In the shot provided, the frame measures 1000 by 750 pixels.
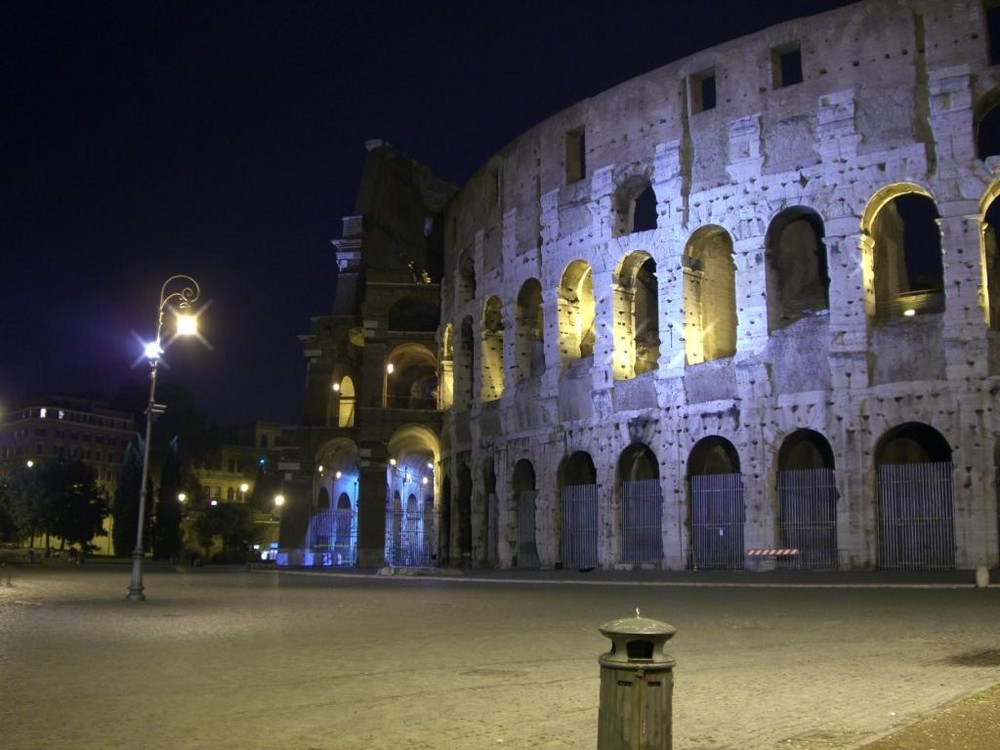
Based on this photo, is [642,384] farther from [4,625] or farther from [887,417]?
[4,625]

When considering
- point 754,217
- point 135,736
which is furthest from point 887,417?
point 135,736

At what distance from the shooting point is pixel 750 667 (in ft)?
25.6

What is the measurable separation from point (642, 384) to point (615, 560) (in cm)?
475

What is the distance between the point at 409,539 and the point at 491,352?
9242mm

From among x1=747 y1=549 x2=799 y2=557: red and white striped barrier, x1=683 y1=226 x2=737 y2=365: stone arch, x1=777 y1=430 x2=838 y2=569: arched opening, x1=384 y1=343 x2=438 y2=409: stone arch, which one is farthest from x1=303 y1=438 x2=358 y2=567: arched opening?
x1=777 y1=430 x2=838 y2=569: arched opening

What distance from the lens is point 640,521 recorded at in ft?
86.9

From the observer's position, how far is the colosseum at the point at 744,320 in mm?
21562

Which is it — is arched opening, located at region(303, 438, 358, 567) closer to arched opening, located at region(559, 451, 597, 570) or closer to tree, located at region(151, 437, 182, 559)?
arched opening, located at region(559, 451, 597, 570)

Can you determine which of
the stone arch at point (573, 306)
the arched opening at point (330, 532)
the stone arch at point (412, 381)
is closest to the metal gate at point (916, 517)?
the stone arch at point (573, 306)

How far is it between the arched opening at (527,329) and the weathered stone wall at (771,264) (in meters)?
0.52

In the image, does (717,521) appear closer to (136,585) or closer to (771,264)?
(771,264)

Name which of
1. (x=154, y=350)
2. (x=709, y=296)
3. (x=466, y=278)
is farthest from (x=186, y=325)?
(x=466, y=278)

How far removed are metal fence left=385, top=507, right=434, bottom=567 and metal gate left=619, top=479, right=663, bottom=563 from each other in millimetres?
10963

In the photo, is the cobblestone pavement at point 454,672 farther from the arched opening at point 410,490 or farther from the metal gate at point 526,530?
the arched opening at point 410,490
